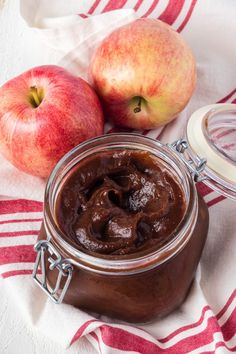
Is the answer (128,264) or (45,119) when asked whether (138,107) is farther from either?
(128,264)

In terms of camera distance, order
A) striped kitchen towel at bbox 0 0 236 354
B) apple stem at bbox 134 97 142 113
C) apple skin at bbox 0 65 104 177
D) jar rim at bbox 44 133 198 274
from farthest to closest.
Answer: apple stem at bbox 134 97 142 113
apple skin at bbox 0 65 104 177
striped kitchen towel at bbox 0 0 236 354
jar rim at bbox 44 133 198 274

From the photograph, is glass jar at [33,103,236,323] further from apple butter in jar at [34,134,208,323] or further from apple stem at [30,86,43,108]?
apple stem at [30,86,43,108]

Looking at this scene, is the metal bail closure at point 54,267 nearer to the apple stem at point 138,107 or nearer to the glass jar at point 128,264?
the glass jar at point 128,264

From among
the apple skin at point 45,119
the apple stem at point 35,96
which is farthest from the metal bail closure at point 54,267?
the apple stem at point 35,96

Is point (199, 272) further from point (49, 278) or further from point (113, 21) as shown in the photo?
point (113, 21)

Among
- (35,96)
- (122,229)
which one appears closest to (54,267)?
(122,229)

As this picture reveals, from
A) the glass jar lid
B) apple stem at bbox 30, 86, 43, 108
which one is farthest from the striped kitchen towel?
apple stem at bbox 30, 86, 43, 108

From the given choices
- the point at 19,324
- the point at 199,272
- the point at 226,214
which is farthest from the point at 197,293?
the point at 19,324
